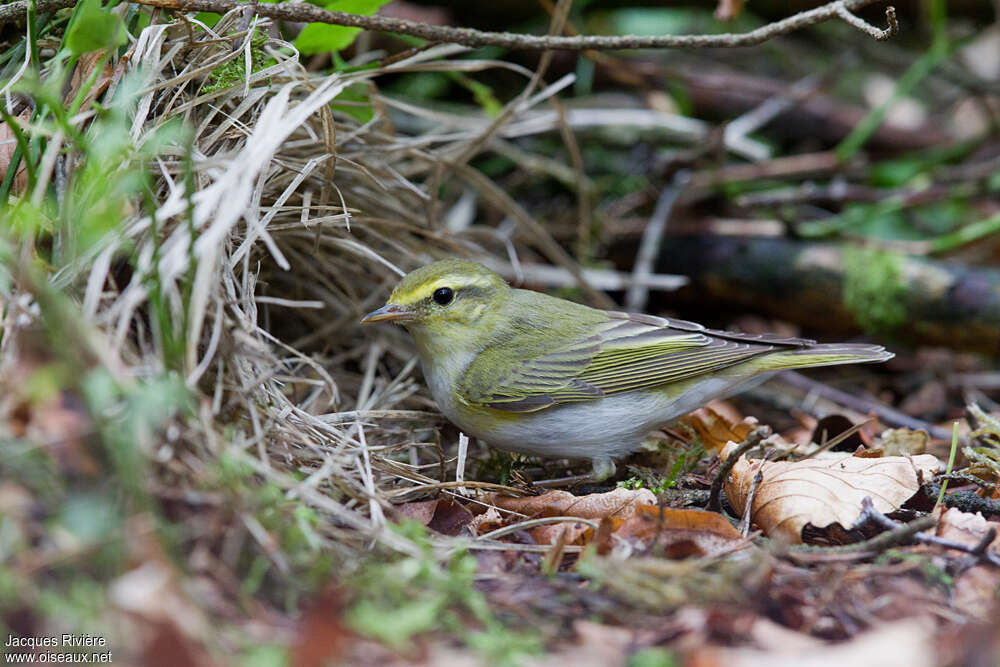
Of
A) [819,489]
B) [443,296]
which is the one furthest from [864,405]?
[443,296]

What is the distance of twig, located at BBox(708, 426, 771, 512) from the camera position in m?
2.89

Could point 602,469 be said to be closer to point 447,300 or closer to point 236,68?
point 447,300

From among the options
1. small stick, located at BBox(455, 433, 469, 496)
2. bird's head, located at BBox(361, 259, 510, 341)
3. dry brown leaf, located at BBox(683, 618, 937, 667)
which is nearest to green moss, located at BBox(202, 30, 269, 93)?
bird's head, located at BBox(361, 259, 510, 341)

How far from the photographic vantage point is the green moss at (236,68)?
3.51 meters

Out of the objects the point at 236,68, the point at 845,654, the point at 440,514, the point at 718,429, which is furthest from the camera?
the point at 718,429

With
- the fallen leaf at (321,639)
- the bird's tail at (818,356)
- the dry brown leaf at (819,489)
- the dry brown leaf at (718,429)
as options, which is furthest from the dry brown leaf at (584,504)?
the fallen leaf at (321,639)

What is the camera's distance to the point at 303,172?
3578 millimetres

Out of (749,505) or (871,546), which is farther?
(749,505)

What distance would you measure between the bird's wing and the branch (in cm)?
138

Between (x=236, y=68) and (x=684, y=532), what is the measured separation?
2560 millimetres

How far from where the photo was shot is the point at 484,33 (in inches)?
146

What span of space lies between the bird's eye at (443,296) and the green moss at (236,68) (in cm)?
126

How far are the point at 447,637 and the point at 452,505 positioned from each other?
1.25 m

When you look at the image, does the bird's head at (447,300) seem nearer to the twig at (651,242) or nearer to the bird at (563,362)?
the bird at (563,362)
